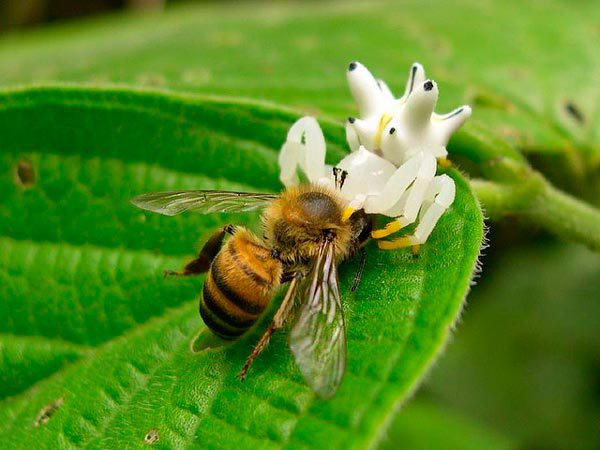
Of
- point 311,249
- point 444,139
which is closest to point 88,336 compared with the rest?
point 311,249

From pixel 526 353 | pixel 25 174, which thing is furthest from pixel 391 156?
pixel 526 353

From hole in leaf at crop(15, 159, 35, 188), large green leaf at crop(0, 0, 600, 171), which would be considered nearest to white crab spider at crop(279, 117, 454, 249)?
large green leaf at crop(0, 0, 600, 171)

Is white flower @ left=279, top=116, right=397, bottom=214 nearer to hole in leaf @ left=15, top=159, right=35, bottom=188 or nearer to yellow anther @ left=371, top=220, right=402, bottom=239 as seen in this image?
yellow anther @ left=371, top=220, right=402, bottom=239

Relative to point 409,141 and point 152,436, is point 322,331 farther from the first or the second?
point 409,141

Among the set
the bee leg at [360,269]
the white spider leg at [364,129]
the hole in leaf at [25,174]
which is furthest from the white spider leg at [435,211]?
the hole in leaf at [25,174]

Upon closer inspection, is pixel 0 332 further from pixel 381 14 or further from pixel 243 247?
pixel 381 14

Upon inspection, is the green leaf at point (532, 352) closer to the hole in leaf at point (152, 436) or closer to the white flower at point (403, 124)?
the white flower at point (403, 124)
